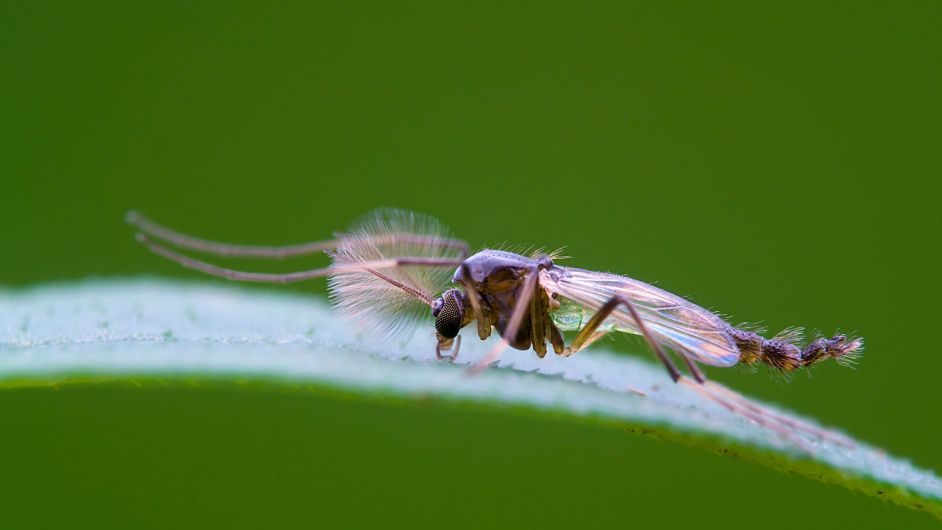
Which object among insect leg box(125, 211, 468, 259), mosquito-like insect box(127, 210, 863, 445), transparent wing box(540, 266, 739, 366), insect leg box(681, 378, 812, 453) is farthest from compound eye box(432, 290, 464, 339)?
insect leg box(681, 378, 812, 453)

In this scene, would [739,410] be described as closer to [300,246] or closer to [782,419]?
[782,419]

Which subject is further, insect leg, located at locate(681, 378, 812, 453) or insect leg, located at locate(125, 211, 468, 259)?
insect leg, located at locate(125, 211, 468, 259)

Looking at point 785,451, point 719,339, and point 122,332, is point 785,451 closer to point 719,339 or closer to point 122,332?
point 719,339

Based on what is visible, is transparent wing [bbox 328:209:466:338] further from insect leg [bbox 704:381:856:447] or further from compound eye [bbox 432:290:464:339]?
insect leg [bbox 704:381:856:447]

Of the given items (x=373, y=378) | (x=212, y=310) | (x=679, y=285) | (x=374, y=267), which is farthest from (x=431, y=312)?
(x=679, y=285)

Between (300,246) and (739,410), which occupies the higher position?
(300,246)

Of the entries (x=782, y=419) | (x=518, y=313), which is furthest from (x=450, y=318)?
(x=782, y=419)
